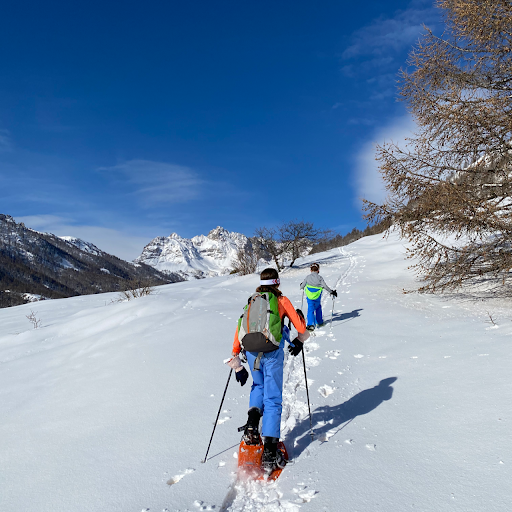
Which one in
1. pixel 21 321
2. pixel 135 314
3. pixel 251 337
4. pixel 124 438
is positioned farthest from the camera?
pixel 21 321

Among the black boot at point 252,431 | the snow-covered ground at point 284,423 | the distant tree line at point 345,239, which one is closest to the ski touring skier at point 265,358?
the black boot at point 252,431

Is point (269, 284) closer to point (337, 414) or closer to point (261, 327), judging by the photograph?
point (261, 327)

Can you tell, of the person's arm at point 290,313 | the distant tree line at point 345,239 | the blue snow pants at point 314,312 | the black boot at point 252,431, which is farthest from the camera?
the distant tree line at point 345,239

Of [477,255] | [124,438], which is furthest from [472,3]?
[124,438]

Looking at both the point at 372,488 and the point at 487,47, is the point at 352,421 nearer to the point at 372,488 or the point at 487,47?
the point at 372,488

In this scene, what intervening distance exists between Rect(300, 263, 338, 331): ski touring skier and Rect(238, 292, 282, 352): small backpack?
5.14 metres

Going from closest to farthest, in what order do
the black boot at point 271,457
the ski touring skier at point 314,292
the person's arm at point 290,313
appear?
the black boot at point 271,457, the person's arm at point 290,313, the ski touring skier at point 314,292

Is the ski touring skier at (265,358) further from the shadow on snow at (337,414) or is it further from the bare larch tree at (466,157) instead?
the bare larch tree at (466,157)

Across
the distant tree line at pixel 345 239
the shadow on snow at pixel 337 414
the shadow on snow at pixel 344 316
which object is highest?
the distant tree line at pixel 345 239

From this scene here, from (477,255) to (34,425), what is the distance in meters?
9.88

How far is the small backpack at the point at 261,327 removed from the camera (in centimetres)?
317

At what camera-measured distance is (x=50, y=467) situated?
3.25m

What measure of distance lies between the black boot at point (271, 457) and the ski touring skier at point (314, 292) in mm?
5560

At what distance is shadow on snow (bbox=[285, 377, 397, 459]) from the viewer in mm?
3489
